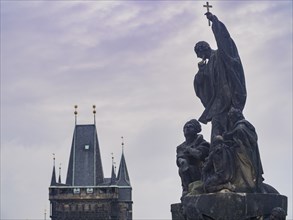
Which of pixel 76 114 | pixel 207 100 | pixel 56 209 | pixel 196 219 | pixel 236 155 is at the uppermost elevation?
pixel 76 114

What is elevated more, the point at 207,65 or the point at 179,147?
the point at 207,65

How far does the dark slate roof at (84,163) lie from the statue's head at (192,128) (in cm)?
9238

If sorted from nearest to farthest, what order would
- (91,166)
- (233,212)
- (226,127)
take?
(233,212), (226,127), (91,166)

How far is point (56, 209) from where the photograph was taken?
106 metres

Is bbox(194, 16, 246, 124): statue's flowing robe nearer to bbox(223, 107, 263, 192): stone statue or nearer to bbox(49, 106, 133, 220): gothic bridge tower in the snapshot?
bbox(223, 107, 263, 192): stone statue

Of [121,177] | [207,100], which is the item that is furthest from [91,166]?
[207,100]

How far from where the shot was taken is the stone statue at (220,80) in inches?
436

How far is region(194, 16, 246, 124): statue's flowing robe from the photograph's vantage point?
437 inches

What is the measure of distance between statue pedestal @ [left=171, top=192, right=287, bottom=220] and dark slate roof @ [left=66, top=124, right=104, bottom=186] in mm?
93264

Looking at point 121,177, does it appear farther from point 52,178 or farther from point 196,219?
point 196,219

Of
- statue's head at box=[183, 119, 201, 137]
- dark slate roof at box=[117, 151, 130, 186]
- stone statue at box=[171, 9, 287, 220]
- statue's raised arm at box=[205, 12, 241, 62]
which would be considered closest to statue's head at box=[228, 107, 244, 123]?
stone statue at box=[171, 9, 287, 220]

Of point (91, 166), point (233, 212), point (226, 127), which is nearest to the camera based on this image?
point (233, 212)

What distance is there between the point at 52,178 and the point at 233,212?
9966 centimetres

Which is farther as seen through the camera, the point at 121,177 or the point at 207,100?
the point at 121,177
